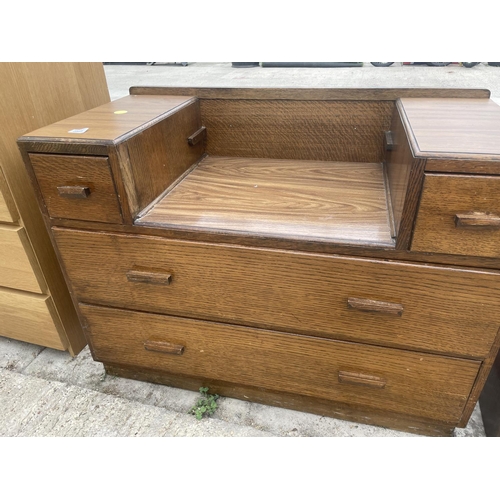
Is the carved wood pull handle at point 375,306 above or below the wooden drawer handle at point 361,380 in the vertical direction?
above

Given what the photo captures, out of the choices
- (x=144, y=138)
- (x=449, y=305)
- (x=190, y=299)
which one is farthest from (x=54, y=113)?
(x=449, y=305)

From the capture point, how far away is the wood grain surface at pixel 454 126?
0.63 m

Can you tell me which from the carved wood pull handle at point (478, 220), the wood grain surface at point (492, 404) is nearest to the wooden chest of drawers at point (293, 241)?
the carved wood pull handle at point (478, 220)

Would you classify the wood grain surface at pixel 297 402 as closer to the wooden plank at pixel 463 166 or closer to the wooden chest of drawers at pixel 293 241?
the wooden chest of drawers at pixel 293 241

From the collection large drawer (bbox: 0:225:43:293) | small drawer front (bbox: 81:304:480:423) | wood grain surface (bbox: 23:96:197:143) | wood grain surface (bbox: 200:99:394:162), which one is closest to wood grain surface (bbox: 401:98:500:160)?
wood grain surface (bbox: 200:99:394:162)

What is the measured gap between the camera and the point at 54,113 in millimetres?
1038

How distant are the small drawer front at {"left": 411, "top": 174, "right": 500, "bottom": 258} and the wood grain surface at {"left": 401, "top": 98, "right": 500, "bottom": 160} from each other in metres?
0.05

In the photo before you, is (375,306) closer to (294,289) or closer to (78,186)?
(294,289)

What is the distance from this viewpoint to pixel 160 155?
2.94 feet

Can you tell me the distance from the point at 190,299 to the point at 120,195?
29 centimetres

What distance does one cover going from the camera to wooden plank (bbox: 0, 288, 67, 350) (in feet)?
3.75

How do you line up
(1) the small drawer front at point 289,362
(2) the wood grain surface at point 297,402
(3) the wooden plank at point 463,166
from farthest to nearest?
(2) the wood grain surface at point 297,402, (1) the small drawer front at point 289,362, (3) the wooden plank at point 463,166

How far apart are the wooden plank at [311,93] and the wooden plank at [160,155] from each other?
0.06m

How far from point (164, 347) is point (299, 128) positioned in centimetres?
70
